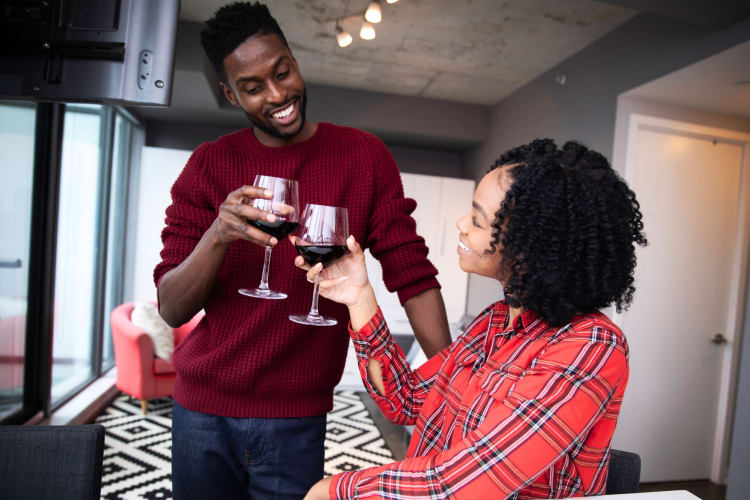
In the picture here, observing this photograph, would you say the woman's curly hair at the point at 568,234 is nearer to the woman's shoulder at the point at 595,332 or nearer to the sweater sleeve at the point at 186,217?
the woman's shoulder at the point at 595,332

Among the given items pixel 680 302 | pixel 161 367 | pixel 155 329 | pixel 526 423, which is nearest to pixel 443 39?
pixel 680 302

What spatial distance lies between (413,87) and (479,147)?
1.09 metres

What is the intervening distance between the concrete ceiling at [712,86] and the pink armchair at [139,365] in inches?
133

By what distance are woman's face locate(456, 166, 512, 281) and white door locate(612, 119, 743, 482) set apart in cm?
283

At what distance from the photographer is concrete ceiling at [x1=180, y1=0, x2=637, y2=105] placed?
321 centimetres

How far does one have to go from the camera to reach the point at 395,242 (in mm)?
1158

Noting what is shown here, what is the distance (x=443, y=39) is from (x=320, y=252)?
322 centimetres

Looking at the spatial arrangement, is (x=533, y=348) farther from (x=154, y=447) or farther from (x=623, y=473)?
(x=154, y=447)

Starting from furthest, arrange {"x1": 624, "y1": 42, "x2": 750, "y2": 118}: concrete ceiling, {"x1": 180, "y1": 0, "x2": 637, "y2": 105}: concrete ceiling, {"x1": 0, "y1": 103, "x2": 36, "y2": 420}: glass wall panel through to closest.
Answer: {"x1": 180, "y1": 0, "x2": 637, "y2": 105}: concrete ceiling → {"x1": 0, "y1": 103, "x2": 36, "y2": 420}: glass wall panel → {"x1": 624, "y1": 42, "x2": 750, "y2": 118}: concrete ceiling

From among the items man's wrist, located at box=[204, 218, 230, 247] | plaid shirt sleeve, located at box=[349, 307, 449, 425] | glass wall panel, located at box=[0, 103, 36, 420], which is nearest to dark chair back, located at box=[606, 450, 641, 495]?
plaid shirt sleeve, located at box=[349, 307, 449, 425]

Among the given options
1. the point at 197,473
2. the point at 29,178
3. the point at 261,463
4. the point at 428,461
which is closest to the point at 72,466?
the point at 197,473

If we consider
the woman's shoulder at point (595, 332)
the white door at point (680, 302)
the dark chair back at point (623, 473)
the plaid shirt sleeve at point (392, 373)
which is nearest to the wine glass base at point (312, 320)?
the plaid shirt sleeve at point (392, 373)

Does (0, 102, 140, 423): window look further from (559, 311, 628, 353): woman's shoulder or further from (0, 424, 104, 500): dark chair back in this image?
(559, 311, 628, 353): woman's shoulder

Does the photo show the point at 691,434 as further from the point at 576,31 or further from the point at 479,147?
the point at 479,147
